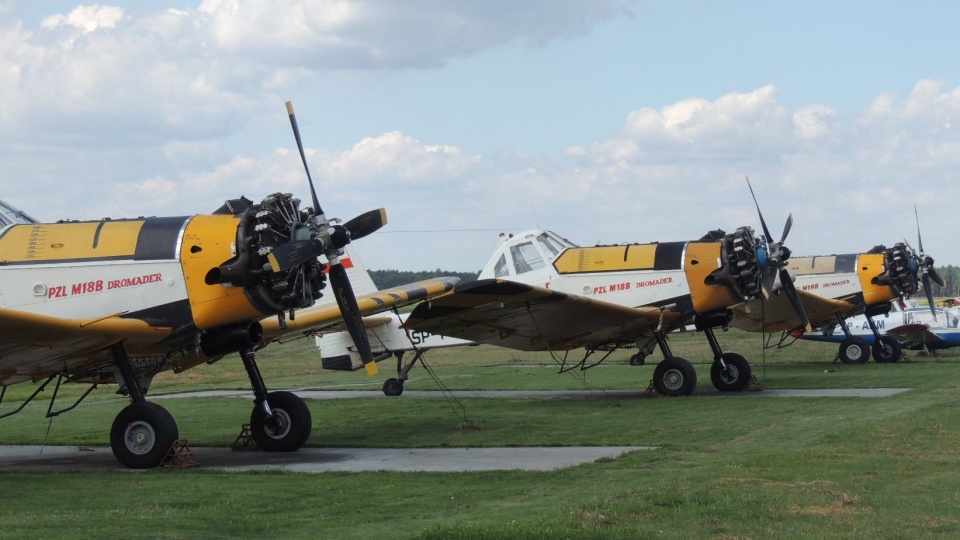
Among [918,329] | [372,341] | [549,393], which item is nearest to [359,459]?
[549,393]

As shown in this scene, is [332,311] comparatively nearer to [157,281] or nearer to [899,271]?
[157,281]

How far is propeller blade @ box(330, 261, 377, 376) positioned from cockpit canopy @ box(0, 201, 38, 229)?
14.3 ft

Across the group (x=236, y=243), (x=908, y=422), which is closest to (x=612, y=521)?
(x=236, y=243)

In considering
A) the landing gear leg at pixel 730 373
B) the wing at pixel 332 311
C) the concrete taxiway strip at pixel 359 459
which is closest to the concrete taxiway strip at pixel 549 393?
the landing gear leg at pixel 730 373

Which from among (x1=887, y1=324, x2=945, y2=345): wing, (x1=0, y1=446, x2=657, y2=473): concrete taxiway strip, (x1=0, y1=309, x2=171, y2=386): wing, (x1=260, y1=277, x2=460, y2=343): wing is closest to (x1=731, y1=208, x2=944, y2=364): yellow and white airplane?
(x1=887, y1=324, x2=945, y2=345): wing

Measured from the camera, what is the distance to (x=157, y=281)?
14445 millimetres

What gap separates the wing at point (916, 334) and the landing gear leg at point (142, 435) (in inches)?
1309

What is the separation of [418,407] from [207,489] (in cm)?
1199

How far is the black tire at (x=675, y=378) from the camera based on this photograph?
78.9 ft

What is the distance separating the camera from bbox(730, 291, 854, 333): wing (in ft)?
108

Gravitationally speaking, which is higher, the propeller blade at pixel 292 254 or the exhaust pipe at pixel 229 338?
the propeller blade at pixel 292 254

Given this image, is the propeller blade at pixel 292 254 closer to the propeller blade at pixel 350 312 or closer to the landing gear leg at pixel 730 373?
the propeller blade at pixel 350 312

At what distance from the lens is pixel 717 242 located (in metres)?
24.8

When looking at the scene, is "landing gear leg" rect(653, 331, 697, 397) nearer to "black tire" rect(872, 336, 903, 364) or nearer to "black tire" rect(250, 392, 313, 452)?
"black tire" rect(250, 392, 313, 452)
